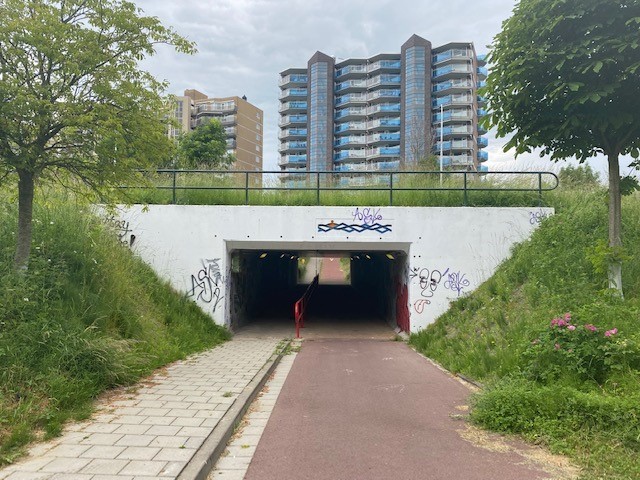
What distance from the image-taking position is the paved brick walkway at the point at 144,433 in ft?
12.3

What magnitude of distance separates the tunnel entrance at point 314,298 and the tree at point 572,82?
6.18 metres

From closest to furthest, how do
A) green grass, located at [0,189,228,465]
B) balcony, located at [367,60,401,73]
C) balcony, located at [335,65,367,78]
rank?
green grass, located at [0,189,228,465]
balcony, located at [367,60,401,73]
balcony, located at [335,65,367,78]

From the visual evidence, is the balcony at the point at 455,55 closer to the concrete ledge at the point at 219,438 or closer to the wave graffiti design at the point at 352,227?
the wave graffiti design at the point at 352,227

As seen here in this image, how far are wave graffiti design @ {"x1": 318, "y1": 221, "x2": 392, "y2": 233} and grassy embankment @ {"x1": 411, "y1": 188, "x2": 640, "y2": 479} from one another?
9.38 ft

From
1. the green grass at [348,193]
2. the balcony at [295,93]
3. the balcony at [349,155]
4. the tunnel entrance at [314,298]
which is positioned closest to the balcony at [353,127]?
the balcony at [349,155]

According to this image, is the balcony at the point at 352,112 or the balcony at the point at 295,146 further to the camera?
the balcony at the point at 295,146

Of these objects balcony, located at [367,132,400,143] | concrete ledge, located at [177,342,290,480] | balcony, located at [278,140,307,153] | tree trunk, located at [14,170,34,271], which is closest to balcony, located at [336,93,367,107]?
balcony, located at [367,132,400,143]

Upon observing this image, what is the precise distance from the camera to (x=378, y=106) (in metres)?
78.2

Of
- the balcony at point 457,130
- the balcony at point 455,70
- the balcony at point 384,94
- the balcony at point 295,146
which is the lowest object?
the balcony at point 457,130

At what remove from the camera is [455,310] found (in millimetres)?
11406

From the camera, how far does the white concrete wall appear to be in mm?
11930

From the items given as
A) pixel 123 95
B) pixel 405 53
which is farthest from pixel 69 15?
pixel 405 53

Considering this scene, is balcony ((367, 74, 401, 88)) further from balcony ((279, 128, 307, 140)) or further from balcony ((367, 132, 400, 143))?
balcony ((279, 128, 307, 140))

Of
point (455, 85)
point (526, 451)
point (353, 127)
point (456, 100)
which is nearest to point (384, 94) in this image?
point (353, 127)
